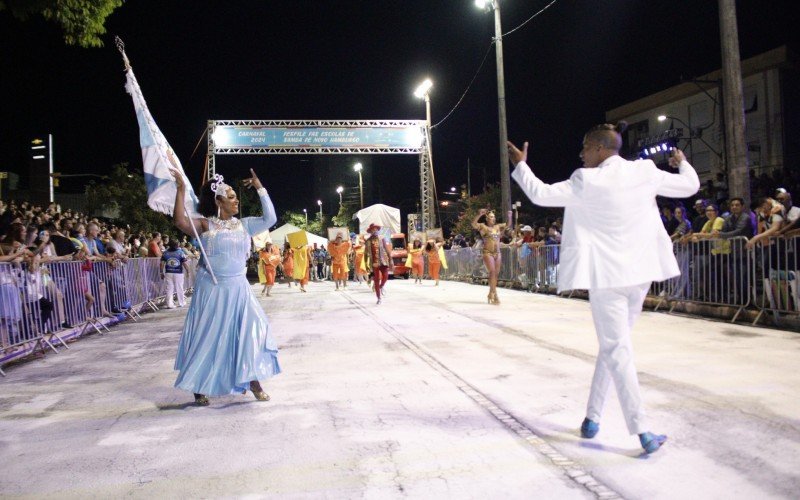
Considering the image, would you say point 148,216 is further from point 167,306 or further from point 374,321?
point 374,321

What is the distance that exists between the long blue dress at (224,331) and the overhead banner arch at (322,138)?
1102 inches

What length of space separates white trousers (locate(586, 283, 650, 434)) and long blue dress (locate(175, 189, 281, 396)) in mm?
2729

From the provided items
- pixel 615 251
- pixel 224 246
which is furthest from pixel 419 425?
pixel 224 246

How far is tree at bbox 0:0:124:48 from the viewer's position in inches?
375

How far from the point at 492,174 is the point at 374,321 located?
59205 millimetres

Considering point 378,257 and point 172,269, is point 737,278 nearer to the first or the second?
point 378,257

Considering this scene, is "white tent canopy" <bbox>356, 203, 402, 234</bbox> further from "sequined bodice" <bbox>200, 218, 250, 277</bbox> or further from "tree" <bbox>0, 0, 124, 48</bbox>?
"sequined bodice" <bbox>200, 218, 250, 277</bbox>

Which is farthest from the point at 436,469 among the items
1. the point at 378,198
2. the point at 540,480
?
the point at 378,198

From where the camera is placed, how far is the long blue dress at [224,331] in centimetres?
516

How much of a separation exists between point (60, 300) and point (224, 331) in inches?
236

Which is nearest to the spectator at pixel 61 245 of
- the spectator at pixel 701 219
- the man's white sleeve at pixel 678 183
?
the man's white sleeve at pixel 678 183

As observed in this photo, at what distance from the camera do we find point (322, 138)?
33.8m

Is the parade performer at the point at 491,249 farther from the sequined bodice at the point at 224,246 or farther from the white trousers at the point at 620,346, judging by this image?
the white trousers at the point at 620,346

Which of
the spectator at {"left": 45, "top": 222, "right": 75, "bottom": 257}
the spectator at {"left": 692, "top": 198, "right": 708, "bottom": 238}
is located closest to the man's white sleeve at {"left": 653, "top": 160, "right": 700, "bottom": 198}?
the spectator at {"left": 692, "top": 198, "right": 708, "bottom": 238}
